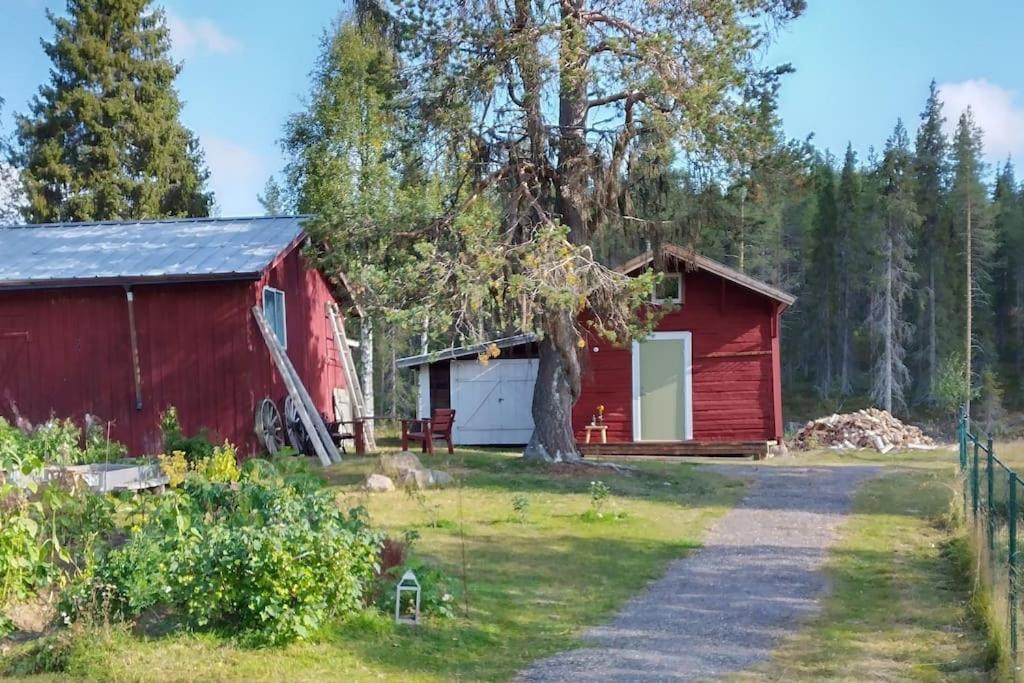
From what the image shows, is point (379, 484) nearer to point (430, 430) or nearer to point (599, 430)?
point (430, 430)

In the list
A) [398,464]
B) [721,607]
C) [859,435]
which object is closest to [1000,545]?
[721,607]

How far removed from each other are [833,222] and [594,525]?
44.0 m

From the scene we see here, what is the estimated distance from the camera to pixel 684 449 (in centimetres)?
2208

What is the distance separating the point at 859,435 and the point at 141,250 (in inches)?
682

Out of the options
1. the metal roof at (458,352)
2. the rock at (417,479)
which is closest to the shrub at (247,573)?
the rock at (417,479)

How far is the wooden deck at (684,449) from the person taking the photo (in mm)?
21719

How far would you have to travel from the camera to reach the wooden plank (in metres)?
16.3

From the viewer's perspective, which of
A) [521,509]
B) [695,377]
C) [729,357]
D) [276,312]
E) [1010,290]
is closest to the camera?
[521,509]

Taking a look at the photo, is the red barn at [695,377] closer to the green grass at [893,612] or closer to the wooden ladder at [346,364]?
the wooden ladder at [346,364]

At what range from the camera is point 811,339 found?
54844mm

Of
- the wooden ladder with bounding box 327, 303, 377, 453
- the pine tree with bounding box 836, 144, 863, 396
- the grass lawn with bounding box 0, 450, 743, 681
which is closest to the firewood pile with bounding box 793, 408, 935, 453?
the grass lawn with bounding box 0, 450, 743, 681

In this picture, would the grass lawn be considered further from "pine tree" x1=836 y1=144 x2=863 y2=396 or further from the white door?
"pine tree" x1=836 y1=144 x2=863 y2=396

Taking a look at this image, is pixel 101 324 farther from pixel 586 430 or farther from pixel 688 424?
pixel 688 424

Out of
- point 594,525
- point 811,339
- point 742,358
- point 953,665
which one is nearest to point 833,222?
point 811,339
